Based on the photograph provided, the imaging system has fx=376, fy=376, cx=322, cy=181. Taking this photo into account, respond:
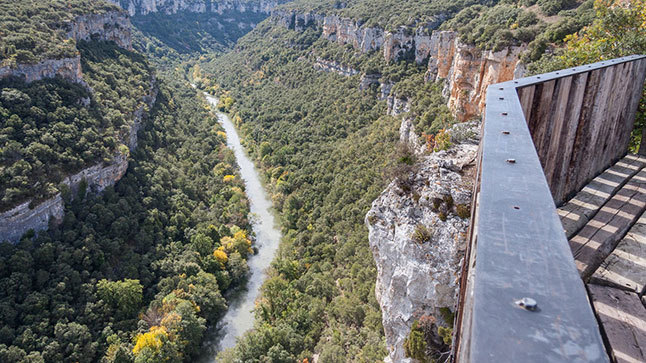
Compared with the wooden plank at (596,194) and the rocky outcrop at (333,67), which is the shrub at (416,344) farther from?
the rocky outcrop at (333,67)

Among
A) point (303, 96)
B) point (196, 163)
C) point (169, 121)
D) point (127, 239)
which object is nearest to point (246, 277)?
point (127, 239)

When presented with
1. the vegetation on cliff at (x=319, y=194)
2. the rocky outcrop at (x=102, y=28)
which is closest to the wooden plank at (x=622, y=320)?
the vegetation on cliff at (x=319, y=194)

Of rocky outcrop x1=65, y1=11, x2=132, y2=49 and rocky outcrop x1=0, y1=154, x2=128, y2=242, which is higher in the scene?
rocky outcrop x1=65, y1=11, x2=132, y2=49

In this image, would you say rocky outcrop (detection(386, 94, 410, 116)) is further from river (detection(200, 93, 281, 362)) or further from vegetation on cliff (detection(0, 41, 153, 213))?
vegetation on cliff (detection(0, 41, 153, 213))

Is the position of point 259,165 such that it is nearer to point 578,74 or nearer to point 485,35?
point 485,35

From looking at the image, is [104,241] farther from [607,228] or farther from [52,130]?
[607,228]

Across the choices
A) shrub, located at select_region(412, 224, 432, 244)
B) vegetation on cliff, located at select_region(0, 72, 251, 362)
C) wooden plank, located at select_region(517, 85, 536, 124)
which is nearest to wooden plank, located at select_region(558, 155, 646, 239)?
wooden plank, located at select_region(517, 85, 536, 124)

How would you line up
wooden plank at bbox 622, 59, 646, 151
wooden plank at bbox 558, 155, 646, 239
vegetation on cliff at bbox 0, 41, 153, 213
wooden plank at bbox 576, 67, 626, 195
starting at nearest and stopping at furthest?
wooden plank at bbox 558, 155, 646, 239 < wooden plank at bbox 576, 67, 626, 195 < wooden plank at bbox 622, 59, 646, 151 < vegetation on cliff at bbox 0, 41, 153, 213
